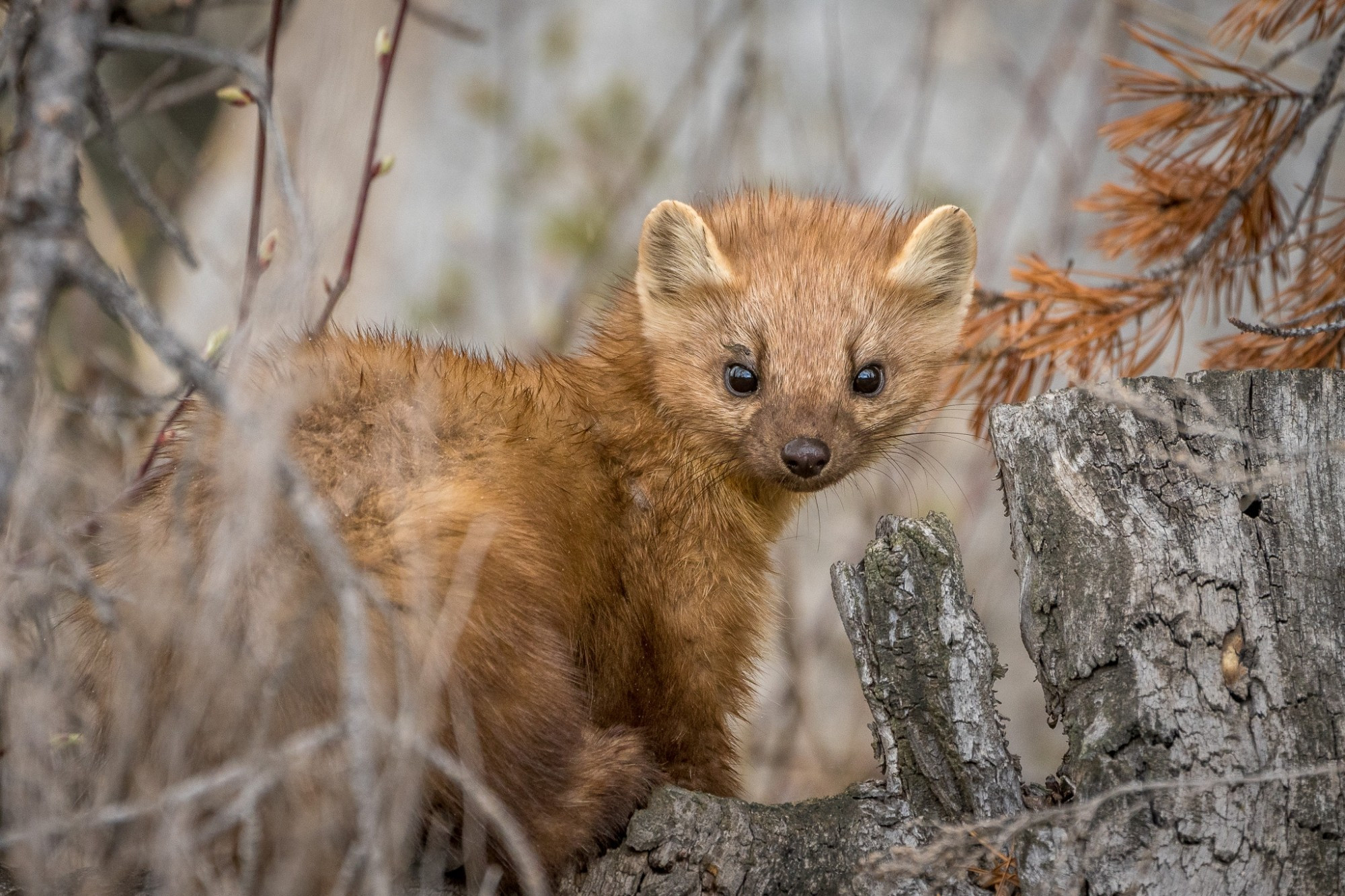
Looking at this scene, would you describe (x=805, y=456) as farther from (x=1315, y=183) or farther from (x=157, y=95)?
(x=157, y=95)

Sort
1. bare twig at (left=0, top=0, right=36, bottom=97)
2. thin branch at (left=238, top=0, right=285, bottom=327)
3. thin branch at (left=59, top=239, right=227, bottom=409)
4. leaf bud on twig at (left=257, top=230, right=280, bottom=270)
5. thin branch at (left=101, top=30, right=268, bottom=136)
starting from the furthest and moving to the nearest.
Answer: thin branch at (left=101, top=30, right=268, bottom=136) < leaf bud on twig at (left=257, top=230, right=280, bottom=270) < thin branch at (left=238, top=0, right=285, bottom=327) < bare twig at (left=0, top=0, right=36, bottom=97) < thin branch at (left=59, top=239, right=227, bottom=409)

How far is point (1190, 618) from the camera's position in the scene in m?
2.76

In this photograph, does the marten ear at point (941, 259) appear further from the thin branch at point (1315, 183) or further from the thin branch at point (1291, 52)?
the thin branch at point (1291, 52)

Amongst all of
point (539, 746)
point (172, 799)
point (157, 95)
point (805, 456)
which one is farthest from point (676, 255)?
point (157, 95)

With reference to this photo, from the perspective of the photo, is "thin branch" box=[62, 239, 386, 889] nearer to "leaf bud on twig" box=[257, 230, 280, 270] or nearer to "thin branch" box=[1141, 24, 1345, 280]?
"leaf bud on twig" box=[257, 230, 280, 270]

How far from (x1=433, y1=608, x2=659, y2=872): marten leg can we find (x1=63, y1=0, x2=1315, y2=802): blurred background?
3.61 metres

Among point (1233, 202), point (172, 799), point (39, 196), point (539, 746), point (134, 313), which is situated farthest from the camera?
point (1233, 202)

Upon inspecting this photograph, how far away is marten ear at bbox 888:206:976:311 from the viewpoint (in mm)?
3990

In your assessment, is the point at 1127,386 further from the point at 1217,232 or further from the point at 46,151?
the point at 46,151

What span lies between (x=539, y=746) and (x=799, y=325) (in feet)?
5.14

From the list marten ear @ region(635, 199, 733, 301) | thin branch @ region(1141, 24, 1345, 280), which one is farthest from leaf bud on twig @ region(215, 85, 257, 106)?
thin branch @ region(1141, 24, 1345, 280)

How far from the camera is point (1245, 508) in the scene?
2883 mm

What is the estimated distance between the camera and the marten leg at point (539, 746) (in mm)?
2803

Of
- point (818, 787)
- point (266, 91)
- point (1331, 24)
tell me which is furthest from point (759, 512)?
point (818, 787)
